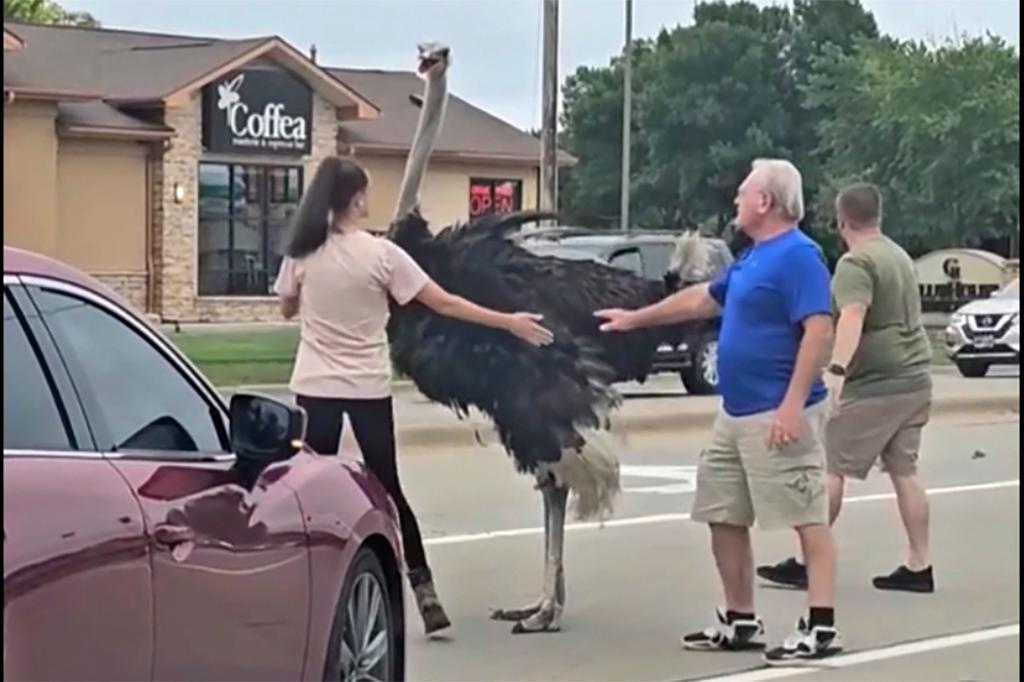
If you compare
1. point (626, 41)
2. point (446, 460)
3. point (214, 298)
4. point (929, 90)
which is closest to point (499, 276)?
point (446, 460)

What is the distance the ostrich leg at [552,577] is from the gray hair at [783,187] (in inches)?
68.0

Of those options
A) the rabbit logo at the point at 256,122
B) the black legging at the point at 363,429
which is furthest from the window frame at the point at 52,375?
the rabbit logo at the point at 256,122

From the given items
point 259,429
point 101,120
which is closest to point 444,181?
point 101,120

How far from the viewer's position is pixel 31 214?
119 feet

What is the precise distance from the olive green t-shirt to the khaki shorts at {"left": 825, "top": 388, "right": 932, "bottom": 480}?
5cm

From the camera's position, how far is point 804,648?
29.1 feet

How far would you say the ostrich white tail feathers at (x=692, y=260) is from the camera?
11062 millimetres

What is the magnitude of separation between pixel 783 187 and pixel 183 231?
105 feet

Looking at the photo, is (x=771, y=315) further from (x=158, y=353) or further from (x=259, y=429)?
(x=158, y=353)

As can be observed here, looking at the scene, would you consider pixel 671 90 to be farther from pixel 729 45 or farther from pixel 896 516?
pixel 896 516

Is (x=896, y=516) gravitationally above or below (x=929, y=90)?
below

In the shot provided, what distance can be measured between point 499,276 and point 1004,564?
401 centimetres

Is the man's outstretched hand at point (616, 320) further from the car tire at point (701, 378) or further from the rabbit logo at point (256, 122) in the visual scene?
the rabbit logo at point (256, 122)

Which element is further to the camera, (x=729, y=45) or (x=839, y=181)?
(x=729, y=45)
